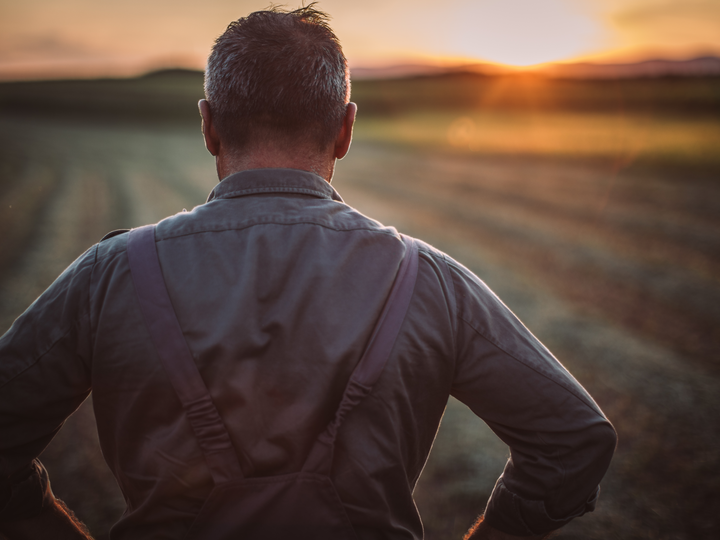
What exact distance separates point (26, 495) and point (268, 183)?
1.31 m

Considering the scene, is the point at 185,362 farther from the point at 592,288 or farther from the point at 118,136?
the point at 118,136

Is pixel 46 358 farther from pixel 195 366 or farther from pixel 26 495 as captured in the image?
pixel 26 495

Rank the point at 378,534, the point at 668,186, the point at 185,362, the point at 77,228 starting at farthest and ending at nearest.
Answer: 1. the point at 668,186
2. the point at 77,228
3. the point at 378,534
4. the point at 185,362

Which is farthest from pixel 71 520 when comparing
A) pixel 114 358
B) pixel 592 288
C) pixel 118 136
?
pixel 118 136

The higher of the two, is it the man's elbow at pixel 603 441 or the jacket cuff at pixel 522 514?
the man's elbow at pixel 603 441

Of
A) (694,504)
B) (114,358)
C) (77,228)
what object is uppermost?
(114,358)

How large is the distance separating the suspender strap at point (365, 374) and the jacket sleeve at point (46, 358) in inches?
26.9

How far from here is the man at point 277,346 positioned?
1.18m

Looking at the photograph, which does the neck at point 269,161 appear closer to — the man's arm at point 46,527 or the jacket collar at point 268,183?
the jacket collar at point 268,183

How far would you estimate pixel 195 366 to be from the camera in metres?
1.15

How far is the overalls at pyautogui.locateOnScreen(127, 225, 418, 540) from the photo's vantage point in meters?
1.15

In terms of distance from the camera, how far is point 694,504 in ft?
10.8

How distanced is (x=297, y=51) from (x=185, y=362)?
39.1 inches

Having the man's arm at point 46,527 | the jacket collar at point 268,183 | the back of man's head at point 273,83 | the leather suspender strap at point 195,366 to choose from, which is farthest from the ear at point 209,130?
the man's arm at point 46,527
